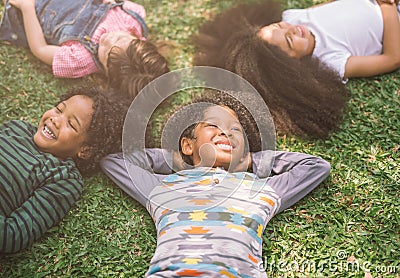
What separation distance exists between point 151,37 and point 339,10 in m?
1.09

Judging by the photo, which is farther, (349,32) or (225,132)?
(349,32)

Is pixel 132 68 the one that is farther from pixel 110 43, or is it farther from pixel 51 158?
pixel 51 158

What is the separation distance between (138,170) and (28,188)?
478 millimetres

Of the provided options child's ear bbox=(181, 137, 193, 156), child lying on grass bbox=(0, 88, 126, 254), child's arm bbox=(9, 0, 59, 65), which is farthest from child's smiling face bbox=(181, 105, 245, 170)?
child's arm bbox=(9, 0, 59, 65)

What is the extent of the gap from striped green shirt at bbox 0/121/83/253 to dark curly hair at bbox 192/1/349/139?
3.29 feet

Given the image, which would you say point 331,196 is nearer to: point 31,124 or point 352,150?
point 352,150

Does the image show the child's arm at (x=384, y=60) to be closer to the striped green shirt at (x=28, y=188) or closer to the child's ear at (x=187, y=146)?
the child's ear at (x=187, y=146)

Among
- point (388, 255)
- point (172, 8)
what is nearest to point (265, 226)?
point (388, 255)

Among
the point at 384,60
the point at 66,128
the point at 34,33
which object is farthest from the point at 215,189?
the point at 34,33

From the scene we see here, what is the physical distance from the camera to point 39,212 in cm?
215

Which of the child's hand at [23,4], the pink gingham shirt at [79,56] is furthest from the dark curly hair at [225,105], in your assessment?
the child's hand at [23,4]

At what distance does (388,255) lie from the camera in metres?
2.12

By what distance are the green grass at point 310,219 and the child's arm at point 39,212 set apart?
0.05 meters

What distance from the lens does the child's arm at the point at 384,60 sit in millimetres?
2729
